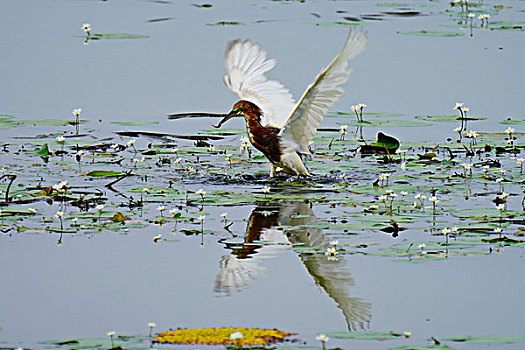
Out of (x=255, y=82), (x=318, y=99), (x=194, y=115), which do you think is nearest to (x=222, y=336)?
(x=318, y=99)

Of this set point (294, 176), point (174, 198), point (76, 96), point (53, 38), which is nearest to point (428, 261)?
point (174, 198)

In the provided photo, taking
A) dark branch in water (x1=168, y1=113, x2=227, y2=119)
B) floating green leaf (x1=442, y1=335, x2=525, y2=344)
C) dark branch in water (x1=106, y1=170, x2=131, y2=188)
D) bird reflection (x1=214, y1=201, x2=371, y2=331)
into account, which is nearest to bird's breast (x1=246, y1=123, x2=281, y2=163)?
bird reflection (x1=214, y1=201, x2=371, y2=331)

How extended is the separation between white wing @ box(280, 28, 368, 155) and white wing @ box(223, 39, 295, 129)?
0.92m

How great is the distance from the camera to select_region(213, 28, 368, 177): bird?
799cm

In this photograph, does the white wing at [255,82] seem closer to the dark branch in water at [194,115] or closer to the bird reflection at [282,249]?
the dark branch in water at [194,115]

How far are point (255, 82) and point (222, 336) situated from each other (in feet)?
16.3

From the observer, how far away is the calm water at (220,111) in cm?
551

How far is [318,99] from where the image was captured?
27.2ft

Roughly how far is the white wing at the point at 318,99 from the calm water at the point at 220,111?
0.91 m

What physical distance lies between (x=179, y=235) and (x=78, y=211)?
2.85ft

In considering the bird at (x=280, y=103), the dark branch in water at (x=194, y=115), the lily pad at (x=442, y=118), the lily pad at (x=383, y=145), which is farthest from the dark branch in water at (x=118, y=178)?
the lily pad at (x=442, y=118)

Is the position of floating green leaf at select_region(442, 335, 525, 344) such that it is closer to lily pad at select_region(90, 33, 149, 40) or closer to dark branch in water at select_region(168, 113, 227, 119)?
dark branch in water at select_region(168, 113, 227, 119)

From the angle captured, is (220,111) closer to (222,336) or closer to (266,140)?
(266,140)

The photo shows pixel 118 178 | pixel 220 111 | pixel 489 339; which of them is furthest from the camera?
pixel 220 111
